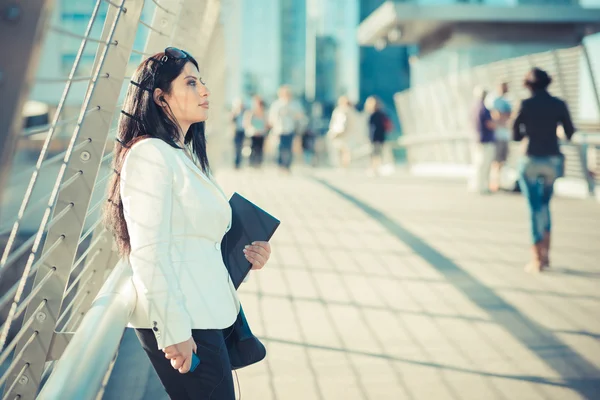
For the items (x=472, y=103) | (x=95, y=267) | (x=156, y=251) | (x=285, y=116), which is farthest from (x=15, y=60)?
(x=472, y=103)

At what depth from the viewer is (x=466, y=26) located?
23.2 metres

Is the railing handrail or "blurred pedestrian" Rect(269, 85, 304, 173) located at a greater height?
"blurred pedestrian" Rect(269, 85, 304, 173)

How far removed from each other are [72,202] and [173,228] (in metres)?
0.46

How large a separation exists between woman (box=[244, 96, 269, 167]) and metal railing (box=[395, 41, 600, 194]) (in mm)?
4737

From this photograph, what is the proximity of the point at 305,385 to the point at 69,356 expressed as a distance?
209 centimetres

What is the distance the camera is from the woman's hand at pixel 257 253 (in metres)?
2.40

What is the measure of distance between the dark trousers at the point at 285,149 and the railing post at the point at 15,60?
14.6 meters

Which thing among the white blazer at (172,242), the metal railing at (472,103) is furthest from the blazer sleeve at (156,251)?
the metal railing at (472,103)

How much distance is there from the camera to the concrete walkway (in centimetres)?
382

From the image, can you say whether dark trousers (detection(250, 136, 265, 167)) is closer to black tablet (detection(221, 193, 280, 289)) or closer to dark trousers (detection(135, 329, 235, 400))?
black tablet (detection(221, 193, 280, 289))

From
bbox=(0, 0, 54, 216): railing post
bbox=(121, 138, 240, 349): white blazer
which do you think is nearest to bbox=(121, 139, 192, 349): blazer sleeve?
bbox=(121, 138, 240, 349): white blazer

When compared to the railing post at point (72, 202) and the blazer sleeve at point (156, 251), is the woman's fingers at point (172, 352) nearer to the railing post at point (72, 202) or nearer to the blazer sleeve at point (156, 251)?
the blazer sleeve at point (156, 251)

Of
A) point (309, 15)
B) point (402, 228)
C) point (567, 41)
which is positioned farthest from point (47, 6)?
point (309, 15)

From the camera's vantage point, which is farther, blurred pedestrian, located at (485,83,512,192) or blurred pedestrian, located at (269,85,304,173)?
blurred pedestrian, located at (269,85,304,173)
